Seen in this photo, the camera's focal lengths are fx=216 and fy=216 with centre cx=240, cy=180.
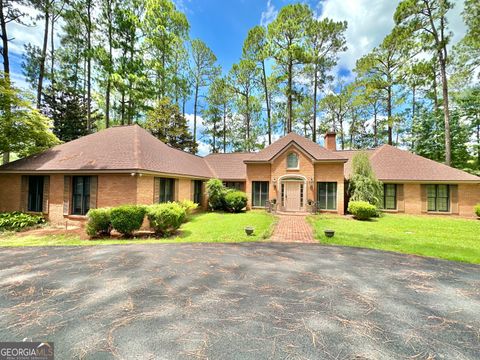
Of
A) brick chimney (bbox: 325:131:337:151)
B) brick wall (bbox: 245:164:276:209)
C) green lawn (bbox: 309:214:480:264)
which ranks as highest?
brick chimney (bbox: 325:131:337:151)

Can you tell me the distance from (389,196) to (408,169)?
8.69 feet

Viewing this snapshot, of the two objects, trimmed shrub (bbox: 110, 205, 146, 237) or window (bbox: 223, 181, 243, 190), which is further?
window (bbox: 223, 181, 243, 190)

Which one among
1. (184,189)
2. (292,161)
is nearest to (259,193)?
(292,161)

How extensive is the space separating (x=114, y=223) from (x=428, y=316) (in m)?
10.3

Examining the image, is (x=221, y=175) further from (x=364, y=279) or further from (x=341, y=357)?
(x=341, y=357)

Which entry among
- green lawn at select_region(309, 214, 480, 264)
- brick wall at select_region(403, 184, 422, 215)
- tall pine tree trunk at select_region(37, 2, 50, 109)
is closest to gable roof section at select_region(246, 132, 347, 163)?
brick wall at select_region(403, 184, 422, 215)

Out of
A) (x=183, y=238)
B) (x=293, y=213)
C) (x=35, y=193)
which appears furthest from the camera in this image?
(x=293, y=213)

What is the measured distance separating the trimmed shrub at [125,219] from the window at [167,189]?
380cm

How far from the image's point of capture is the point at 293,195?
1742 centimetres

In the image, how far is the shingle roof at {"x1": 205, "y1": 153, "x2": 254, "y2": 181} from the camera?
2081 cm

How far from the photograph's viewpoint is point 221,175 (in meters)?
21.1

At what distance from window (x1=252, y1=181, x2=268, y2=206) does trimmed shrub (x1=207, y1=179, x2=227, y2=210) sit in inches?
100

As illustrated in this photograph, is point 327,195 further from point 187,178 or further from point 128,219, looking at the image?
point 128,219

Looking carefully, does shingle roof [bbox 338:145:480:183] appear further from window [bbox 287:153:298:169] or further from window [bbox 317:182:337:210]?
window [bbox 287:153:298:169]
